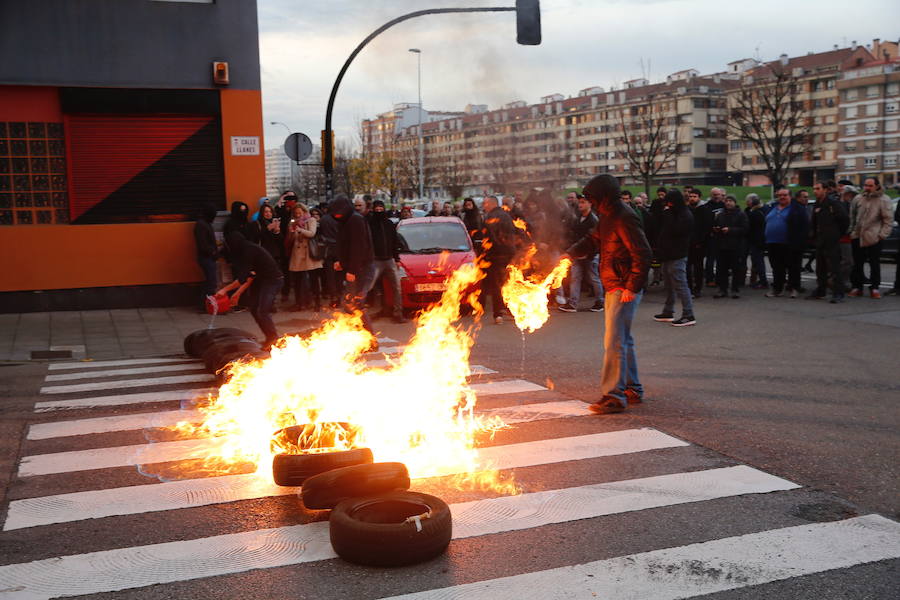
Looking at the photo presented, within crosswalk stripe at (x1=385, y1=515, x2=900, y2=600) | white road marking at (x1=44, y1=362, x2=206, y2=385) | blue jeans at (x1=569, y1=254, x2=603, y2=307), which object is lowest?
white road marking at (x1=44, y1=362, x2=206, y2=385)

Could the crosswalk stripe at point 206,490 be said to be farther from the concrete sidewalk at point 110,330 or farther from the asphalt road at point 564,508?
the concrete sidewalk at point 110,330

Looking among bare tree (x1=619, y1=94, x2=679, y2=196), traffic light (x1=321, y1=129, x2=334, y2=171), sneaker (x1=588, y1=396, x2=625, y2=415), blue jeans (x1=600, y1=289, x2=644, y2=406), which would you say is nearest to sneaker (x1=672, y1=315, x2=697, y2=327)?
blue jeans (x1=600, y1=289, x2=644, y2=406)

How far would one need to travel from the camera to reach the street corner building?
1512cm

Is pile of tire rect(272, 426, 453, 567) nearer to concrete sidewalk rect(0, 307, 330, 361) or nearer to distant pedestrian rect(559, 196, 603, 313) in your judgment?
concrete sidewalk rect(0, 307, 330, 361)

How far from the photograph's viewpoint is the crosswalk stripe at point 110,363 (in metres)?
10.7

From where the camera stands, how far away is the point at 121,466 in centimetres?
611

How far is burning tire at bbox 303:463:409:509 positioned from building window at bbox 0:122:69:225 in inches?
511

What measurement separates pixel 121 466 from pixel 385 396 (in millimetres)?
2355

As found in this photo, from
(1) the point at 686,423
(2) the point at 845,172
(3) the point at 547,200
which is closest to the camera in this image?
(1) the point at 686,423

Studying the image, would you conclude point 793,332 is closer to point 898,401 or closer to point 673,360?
point 673,360

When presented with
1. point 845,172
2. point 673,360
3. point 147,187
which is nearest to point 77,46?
point 147,187

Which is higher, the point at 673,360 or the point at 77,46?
the point at 77,46

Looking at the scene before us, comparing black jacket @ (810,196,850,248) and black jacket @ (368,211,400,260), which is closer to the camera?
black jacket @ (368,211,400,260)

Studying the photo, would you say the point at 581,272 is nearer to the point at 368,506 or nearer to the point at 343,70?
the point at 343,70
